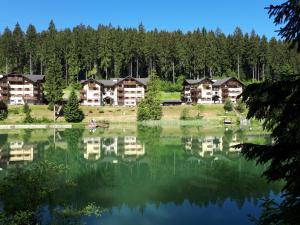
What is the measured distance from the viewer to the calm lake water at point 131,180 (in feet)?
61.4

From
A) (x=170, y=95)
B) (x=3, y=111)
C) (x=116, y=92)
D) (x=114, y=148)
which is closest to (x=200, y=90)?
(x=170, y=95)

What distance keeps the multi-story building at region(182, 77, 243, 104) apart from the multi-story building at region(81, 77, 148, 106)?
14.4 meters

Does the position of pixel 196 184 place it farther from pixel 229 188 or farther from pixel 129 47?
pixel 129 47

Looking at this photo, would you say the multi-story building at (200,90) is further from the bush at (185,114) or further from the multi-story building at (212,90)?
the bush at (185,114)

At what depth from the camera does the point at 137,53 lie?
12712 centimetres

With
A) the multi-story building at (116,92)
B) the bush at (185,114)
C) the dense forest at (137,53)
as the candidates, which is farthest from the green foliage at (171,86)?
the bush at (185,114)

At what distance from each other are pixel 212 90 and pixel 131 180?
3201 inches

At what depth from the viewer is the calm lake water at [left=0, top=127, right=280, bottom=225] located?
61.4ft

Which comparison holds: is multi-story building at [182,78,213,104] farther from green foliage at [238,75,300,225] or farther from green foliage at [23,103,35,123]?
green foliage at [238,75,300,225]

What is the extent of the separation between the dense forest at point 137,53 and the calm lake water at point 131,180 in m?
60.1

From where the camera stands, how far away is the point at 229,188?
3144cm

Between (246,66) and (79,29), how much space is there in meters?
61.3

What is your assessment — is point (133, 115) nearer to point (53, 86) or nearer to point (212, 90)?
point (53, 86)

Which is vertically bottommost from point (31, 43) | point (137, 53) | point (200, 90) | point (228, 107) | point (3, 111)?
point (3, 111)
